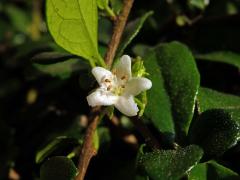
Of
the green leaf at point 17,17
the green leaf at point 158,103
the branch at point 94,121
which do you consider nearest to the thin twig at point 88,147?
the branch at point 94,121

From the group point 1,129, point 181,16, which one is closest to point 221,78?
point 181,16

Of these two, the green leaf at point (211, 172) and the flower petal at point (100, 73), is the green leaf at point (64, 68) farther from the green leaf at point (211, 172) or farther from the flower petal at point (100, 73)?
the green leaf at point (211, 172)

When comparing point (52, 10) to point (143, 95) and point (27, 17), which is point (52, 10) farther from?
point (27, 17)

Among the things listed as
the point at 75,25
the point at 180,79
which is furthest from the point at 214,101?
the point at 75,25

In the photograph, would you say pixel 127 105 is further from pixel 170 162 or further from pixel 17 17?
pixel 17 17

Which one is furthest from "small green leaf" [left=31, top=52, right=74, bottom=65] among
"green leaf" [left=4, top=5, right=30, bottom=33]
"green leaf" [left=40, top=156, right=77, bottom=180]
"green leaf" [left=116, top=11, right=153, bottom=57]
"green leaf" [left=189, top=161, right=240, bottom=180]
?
"green leaf" [left=4, top=5, right=30, bottom=33]
